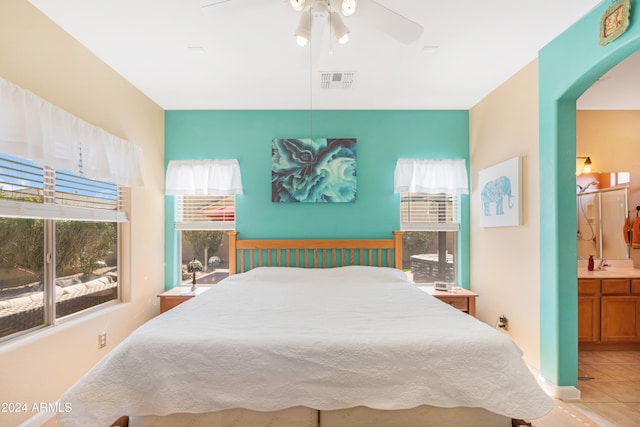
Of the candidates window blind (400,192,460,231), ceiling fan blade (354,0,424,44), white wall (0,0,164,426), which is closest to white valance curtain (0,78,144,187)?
white wall (0,0,164,426)

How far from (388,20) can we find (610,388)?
319cm

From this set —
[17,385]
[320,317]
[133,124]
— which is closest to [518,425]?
[320,317]

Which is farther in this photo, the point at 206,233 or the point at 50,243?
the point at 206,233

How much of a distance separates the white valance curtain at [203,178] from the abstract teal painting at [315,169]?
47 centimetres

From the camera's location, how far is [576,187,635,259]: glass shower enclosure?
12.0 ft

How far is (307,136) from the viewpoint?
382 cm

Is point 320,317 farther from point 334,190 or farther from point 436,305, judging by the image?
point 334,190

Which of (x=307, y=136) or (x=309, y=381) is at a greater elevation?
(x=307, y=136)

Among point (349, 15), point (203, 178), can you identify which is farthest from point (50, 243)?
point (349, 15)

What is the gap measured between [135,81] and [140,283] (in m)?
2.02

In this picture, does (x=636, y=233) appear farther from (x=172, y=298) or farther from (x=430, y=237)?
(x=172, y=298)

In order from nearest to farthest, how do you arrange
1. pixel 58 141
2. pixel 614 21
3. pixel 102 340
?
pixel 614 21 → pixel 58 141 → pixel 102 340

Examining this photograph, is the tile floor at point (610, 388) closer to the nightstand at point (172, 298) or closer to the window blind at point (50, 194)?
the nightstand at point (172, 298)

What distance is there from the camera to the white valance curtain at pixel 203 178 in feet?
12.2
